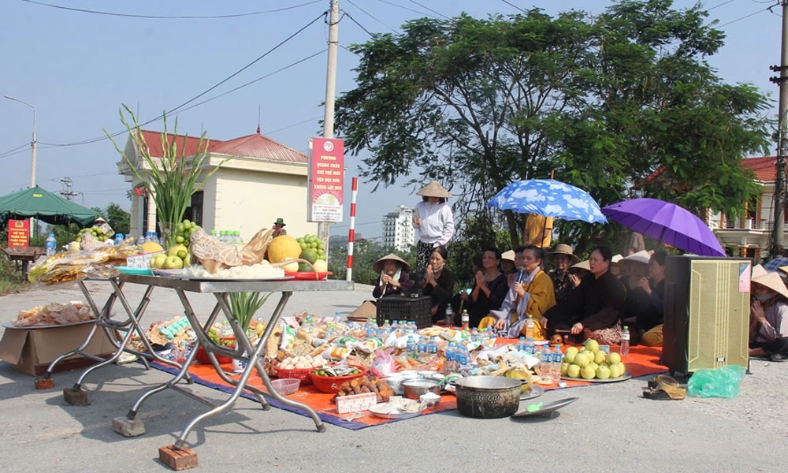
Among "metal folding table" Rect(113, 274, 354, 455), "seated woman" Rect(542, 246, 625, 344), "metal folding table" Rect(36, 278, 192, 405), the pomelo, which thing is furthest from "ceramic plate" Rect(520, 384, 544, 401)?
"metal folding table" Rect(36, 278, 192, 405)

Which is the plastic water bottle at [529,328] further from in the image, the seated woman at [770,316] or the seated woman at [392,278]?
the seated woman at [770,316]

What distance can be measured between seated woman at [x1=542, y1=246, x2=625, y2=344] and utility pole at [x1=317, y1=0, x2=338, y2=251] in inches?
222

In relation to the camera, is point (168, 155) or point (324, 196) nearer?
point (168, 155)

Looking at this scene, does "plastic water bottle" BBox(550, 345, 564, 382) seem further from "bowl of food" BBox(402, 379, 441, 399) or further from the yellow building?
the yellow building

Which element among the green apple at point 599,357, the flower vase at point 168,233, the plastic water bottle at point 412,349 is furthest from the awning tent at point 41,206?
the green apple at point 599,357

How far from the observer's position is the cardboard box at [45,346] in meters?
6.01

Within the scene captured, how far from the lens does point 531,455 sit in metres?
4.04

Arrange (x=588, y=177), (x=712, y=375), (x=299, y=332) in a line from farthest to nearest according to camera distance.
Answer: (x=588, y=177)
(x=299, y=332)
(x=712, y=375)

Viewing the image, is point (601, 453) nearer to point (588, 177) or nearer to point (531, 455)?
point (531, 455)

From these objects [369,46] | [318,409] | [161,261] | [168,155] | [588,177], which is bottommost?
[318,409]

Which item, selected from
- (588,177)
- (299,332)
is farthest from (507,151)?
(299,332)

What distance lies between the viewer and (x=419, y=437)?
438 centimetres

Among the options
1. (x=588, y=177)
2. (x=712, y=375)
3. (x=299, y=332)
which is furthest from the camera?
(x=588, y=177)

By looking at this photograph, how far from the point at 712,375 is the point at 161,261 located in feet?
15.0
